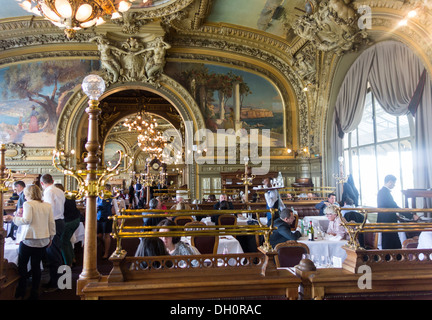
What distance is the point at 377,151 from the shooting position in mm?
10820

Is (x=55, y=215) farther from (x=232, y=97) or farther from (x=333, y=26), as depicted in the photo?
(x=232, y=97)

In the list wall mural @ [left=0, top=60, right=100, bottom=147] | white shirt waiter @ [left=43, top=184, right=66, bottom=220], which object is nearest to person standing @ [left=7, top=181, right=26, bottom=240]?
white shirt waiter @ [left=43, top=184, right=66, bottom=220]

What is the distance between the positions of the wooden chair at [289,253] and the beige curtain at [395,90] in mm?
5670

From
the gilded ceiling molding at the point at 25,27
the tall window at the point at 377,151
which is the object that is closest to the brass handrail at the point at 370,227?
the tall window at the point at 377,151

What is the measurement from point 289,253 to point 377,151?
8.73 metres

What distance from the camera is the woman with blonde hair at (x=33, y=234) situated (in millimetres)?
4172

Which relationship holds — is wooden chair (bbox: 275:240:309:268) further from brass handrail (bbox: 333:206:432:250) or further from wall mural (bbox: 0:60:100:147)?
wall mural (bbox: 0:60:100:147)

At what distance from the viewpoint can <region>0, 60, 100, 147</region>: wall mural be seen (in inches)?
552

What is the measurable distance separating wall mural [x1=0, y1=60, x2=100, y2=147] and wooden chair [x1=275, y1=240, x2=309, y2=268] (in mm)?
13534

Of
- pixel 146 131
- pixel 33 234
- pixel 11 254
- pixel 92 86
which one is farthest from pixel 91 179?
pixel 146 131

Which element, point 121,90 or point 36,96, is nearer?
point 36,96

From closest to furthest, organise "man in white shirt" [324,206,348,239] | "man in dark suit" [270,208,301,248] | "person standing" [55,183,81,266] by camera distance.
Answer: "man in dark suit" [270,208,301,248], "man in white shirt" [324,206,348,239], "person standing" [55,183,81,266]

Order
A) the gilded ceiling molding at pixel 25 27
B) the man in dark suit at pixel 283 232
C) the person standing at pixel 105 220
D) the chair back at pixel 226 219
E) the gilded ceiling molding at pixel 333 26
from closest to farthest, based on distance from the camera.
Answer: the man in dark suit at pixel 283 232 → the chair back at pixel 226 219 → the person standing at pixel 105 220 → the gilded ceiling molding at pixel 333 26 → the gilded ceiling molding at pixel 25 27

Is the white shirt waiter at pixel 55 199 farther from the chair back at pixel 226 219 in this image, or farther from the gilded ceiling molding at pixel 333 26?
the gilded ceiling molding at pixel 333 26
